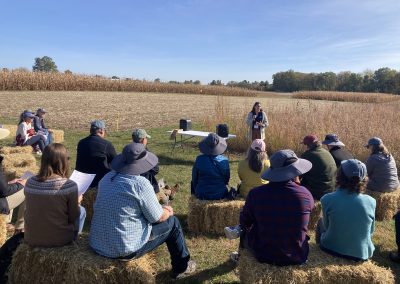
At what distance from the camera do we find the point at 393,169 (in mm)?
5961

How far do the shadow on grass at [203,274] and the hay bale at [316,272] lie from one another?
636mm

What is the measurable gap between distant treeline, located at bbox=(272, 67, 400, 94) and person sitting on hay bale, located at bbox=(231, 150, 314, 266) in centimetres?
7570

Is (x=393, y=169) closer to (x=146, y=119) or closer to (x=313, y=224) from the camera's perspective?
(x=313, y=224)

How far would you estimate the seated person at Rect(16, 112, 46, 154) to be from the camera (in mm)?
9680

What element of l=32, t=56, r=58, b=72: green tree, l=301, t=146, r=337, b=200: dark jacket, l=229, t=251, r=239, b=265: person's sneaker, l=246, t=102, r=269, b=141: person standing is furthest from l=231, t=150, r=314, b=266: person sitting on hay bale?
l=32, t=56, r=58, b=72: green tree

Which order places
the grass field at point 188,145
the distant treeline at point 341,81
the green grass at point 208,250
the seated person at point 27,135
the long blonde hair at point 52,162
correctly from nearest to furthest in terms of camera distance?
the long blonde hair at point 52,162, the green grass at point 208,250, the grass field at point 188,145, the seated person at point 27,135, the distant treeline at point 341,81

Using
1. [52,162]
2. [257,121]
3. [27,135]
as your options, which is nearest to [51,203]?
[52,162]

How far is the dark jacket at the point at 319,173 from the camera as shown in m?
5.39

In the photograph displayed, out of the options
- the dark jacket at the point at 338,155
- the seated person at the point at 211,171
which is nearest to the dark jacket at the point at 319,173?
the dark jacket at the point at 338,155

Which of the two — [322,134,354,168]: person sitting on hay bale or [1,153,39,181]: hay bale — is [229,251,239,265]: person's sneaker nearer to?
[322,134,354,168]: person sitting on hay bale

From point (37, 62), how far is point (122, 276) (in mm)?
135757

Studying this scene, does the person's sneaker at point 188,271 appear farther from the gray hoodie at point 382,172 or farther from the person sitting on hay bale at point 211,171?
the gray hoodie at point 382,172

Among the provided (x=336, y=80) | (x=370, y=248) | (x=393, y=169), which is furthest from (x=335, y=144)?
(x=336, y=80)

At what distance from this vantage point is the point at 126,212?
131 inches
